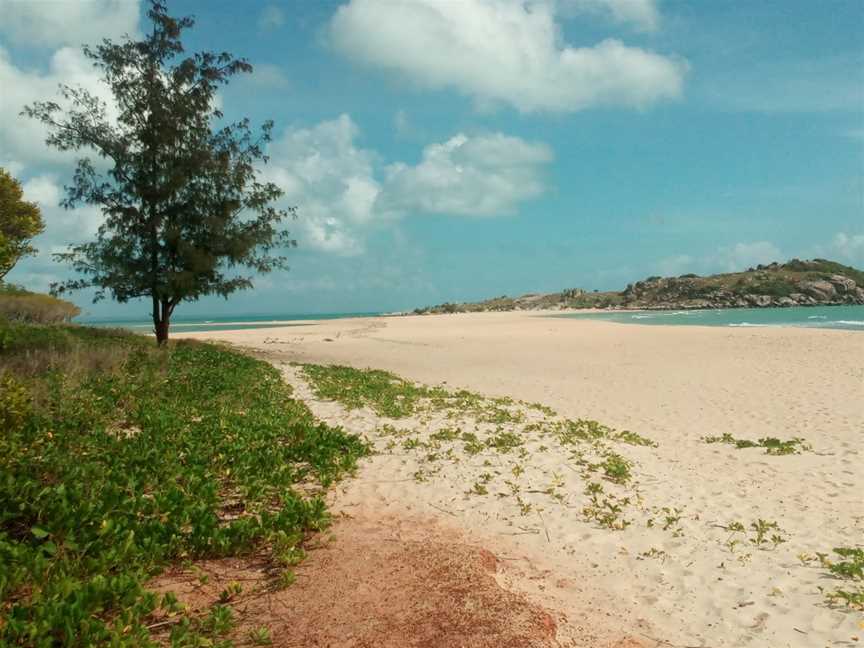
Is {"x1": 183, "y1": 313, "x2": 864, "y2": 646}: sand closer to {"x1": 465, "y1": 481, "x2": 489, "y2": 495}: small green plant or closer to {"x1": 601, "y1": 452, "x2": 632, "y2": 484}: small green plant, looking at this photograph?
{"x1": 465, "y1": 481, "x2": 489, "y2": 495}: small green plant

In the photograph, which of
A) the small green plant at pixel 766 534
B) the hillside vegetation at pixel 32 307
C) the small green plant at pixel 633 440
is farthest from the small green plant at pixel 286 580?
the hillside vegetation at pixel 32 307

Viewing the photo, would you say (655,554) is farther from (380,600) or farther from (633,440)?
(633,440)

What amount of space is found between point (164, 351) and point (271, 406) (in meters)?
7.94

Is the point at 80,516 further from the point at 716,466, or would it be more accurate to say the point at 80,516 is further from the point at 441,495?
the point at 716,466

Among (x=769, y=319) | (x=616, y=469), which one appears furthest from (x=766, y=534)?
(x=769, y=319)

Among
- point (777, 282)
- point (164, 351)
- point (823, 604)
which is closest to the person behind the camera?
point (823, 604)

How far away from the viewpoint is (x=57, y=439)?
7.56 metres

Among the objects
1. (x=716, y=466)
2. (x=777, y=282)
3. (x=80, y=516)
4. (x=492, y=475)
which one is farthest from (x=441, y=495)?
(x=777, y=282)

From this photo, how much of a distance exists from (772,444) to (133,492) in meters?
10.8

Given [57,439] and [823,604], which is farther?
[57,439]

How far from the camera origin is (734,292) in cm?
10569

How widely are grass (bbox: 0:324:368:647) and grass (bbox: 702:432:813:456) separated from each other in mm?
7345

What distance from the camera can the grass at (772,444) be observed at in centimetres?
1052

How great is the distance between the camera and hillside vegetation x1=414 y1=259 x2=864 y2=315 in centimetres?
10025
